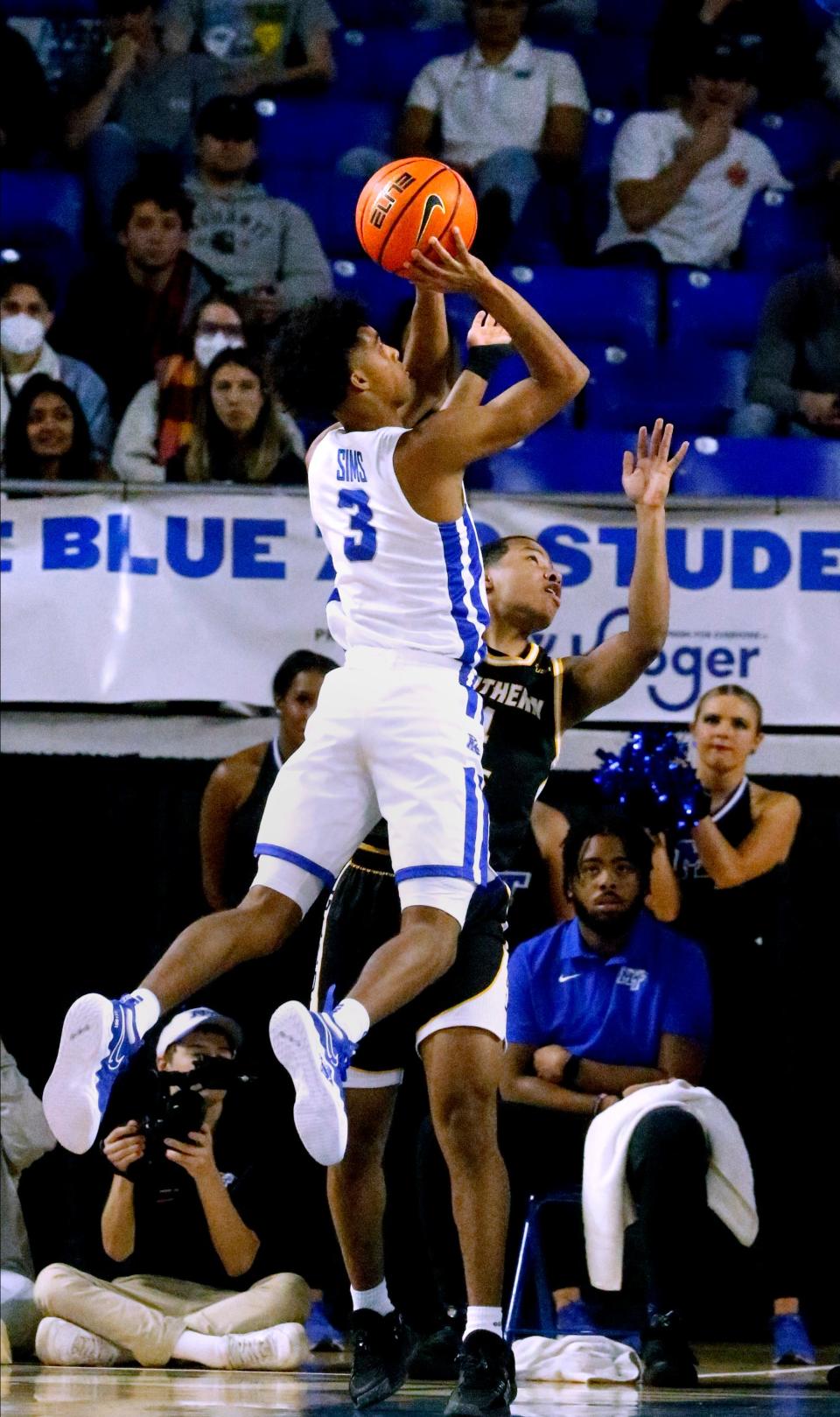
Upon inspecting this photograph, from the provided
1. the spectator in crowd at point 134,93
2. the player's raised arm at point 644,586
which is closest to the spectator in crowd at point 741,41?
the spectator in crowd at point 134,93

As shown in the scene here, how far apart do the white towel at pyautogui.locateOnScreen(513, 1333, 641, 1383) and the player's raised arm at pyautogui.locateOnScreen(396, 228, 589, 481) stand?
101 inches

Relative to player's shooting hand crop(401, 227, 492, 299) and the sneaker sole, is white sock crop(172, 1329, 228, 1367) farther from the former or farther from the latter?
player's shooting hand crop(401, 227, 492, 299)

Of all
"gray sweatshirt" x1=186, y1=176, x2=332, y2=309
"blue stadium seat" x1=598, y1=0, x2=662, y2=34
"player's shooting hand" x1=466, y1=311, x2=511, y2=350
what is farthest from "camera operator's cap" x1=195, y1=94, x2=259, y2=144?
"player's shooting hand" x1=466, y1=311, x2=511, y2=350

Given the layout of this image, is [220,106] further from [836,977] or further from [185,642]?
[836,977]

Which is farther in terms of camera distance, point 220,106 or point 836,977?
point 220,106

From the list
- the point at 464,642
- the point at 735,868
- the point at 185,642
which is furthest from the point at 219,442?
the point at 464,642

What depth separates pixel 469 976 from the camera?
4.21 metres

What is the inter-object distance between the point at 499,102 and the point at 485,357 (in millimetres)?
6134

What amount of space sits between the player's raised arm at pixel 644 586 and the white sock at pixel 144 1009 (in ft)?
4.76

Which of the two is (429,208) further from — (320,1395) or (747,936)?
(747,936)

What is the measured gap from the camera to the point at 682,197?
384 inches

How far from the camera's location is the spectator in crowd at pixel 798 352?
8.55 m

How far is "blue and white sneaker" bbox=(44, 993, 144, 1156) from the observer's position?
12.6ft

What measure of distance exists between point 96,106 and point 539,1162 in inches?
249
